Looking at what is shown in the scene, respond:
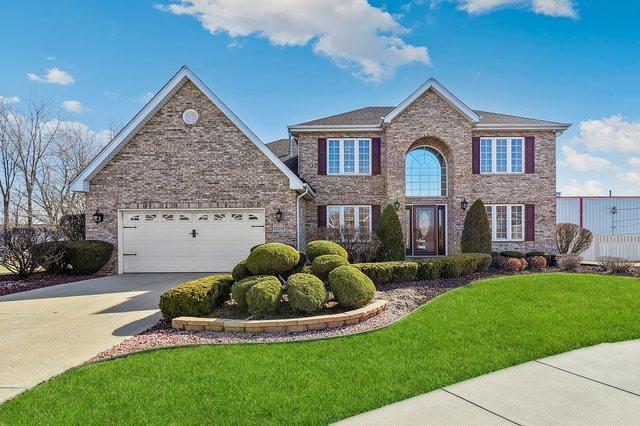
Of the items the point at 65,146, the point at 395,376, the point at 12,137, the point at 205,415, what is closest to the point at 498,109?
the point at 395,376

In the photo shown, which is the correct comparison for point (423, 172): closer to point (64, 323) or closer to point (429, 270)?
point (429, 270)

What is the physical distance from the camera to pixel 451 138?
1580cm

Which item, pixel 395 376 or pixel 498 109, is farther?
pixel 498 109

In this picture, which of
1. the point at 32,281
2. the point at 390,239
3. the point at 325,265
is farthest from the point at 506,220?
the point at 32,281

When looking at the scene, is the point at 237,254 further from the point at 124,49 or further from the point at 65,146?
the point at 65,146

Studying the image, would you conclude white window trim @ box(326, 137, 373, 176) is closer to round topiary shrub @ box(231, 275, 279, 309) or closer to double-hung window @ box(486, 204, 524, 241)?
double-hung window @ box(486, 204, 524, 241)

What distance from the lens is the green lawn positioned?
3635 mm

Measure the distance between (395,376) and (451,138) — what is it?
1341cm

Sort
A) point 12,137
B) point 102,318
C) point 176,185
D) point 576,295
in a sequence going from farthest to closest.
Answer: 1. point 12,137
2. point 176,185
3. point 576,295
4. point 102,318

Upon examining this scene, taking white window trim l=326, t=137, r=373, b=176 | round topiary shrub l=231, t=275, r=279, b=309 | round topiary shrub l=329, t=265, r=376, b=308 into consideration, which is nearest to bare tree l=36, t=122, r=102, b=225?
white window trim l=326, t=137, r=373, b=176

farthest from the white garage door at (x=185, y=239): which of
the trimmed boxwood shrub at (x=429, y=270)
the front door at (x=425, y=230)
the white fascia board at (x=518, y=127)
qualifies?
the white fascia board at (x=518, y=127)

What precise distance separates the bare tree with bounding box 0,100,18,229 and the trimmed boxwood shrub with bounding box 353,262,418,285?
2496cm

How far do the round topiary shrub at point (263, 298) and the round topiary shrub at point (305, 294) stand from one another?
0.90 ft

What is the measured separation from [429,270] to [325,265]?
3.97 meters
